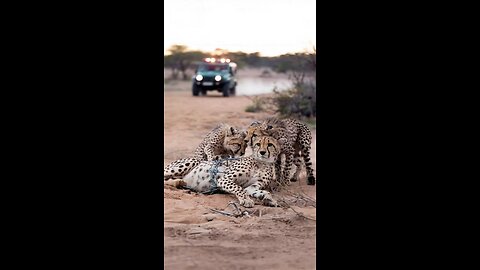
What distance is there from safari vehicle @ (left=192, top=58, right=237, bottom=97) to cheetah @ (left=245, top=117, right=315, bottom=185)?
431cm

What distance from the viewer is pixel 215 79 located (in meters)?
11.7

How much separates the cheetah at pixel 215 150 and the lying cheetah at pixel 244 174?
0.20 metres

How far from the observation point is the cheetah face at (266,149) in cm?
549

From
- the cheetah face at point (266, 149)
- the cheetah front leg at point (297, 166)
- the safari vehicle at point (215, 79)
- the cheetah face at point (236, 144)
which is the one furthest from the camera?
the safari vehicle at point (215, 79)

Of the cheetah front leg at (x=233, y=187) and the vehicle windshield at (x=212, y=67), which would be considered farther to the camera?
the vehicle windshield at (x=212, y=67)

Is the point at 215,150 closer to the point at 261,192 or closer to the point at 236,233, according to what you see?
the point at 261,192

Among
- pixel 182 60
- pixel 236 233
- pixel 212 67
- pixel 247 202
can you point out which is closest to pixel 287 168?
pixel 247 202

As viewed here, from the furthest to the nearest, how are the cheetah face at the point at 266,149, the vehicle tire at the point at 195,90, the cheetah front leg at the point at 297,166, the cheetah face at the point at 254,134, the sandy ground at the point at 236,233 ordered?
the vehicle tire at the point at 195,90 < the cheetah front leg at the point at 297,166 < the cheetah face at the point at 254,134 < the cheetah face at the point at 266,149 < the sandy ground at the point at 236,233

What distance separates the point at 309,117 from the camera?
931cm

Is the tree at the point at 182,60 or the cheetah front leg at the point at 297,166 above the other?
the tree at the point at 182,60

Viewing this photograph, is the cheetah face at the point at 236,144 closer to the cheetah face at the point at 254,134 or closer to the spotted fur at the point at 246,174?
the cheetah face at the point at 254,134

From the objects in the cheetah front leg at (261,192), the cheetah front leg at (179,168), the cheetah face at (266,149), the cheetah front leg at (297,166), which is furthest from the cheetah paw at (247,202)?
the cheetah front leg at (297,166)
